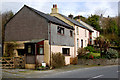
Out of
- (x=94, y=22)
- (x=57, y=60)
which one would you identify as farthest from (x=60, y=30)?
(x=94, y=22)

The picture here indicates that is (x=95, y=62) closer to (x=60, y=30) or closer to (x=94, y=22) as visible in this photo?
(x=60, y=30)

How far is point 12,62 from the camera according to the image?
2178cm

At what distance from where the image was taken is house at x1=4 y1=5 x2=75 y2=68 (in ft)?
70.0

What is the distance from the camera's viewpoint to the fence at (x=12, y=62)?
67.1 feet

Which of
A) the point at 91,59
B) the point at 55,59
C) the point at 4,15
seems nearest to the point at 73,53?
the point at 91,59

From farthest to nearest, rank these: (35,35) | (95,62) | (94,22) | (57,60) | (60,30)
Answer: (94,22), (95,62), (60,30), (35,35), (57,60)

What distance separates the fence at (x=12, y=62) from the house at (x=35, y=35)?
3.60 feet

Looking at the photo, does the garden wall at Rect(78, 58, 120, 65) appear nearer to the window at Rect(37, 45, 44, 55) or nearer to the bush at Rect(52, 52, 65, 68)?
the bush at Rect(52, 52, 65, 68)

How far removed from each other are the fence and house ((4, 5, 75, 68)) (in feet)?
3.60

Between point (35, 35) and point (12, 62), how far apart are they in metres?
4.70

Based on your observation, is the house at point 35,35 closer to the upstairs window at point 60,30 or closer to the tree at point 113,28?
the upstairs window at point 60,30

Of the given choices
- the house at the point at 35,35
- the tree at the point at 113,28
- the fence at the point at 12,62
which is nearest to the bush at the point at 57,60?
the house at the point at 35,35

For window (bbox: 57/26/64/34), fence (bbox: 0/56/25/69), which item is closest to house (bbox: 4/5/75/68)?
window (bbox: 57/26/64/34)

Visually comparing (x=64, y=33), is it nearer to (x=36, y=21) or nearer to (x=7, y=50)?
(x=36, y=21)
